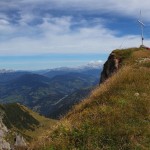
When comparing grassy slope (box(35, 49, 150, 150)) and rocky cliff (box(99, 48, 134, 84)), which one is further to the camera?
rocky cliff (box(99, 48, 134, 84))

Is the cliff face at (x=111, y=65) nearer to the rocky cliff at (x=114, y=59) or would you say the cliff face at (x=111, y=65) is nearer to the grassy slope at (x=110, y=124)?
the rocky cliff at (x=114, y=59)

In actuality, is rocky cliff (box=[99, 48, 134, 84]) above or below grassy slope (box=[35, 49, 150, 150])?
above

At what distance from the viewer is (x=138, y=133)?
1669cm

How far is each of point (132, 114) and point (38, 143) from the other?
5.73m

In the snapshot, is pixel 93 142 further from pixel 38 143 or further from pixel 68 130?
pixel 38 143

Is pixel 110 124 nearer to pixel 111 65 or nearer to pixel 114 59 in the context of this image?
pixel 114 59

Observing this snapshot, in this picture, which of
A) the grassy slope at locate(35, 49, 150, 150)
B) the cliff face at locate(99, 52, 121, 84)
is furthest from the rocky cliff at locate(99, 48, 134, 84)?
the grassy slope at locate(35, 49, 150, 150)

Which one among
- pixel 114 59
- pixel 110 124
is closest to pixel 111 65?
pixel 114 59

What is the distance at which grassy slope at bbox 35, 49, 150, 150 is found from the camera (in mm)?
15922

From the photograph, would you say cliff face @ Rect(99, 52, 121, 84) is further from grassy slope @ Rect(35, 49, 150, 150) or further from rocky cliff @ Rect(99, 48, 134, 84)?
grassy slope @ Rect(35, 49, 150, 150)

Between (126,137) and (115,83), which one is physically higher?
(115,83)

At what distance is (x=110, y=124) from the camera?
57.6 ft

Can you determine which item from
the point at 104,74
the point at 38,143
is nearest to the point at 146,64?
the point at 38,143

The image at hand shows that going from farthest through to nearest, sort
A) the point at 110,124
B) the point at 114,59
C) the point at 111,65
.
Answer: the point at 111,65, the point at 114,59, the point at 110,124
